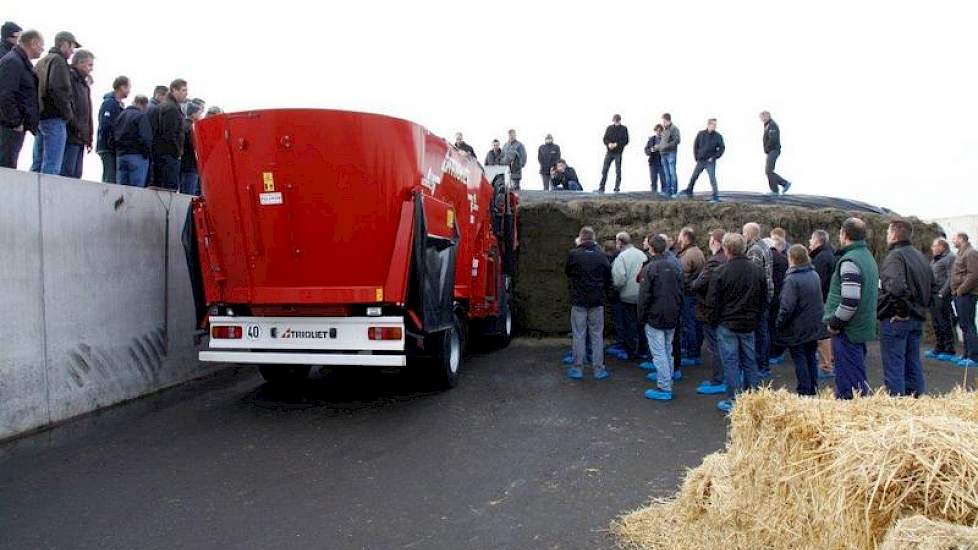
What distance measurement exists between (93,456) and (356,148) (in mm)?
3721

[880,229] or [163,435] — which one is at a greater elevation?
[880,229]

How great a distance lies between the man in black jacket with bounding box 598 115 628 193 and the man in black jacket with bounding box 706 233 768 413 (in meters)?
8.71

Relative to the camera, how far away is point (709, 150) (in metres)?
13.4

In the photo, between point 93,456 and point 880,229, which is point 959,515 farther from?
point 880,229

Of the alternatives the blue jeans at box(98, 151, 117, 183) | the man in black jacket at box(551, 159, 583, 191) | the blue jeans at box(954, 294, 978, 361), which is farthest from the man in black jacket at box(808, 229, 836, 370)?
the man in black jacket at box(551, 159, 583, 191)

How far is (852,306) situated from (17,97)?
8.70m

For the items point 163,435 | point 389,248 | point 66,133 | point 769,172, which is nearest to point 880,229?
point 769,172

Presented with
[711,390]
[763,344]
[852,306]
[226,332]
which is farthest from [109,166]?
[852,306]

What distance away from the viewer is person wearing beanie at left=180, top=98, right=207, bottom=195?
32.4ft

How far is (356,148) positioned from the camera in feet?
21.9

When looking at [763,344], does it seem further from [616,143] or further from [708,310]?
[616,143]

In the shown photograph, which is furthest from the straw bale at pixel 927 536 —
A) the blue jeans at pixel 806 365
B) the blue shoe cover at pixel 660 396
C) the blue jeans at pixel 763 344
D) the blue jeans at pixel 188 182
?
the blue jeans at pixel 188 182

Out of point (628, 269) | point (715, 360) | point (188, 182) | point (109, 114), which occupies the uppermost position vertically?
point (109, 114)

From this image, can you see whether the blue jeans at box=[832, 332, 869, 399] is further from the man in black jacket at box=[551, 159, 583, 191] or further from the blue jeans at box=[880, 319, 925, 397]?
the man in black jacket at box=[551, 159, 583, 191]
